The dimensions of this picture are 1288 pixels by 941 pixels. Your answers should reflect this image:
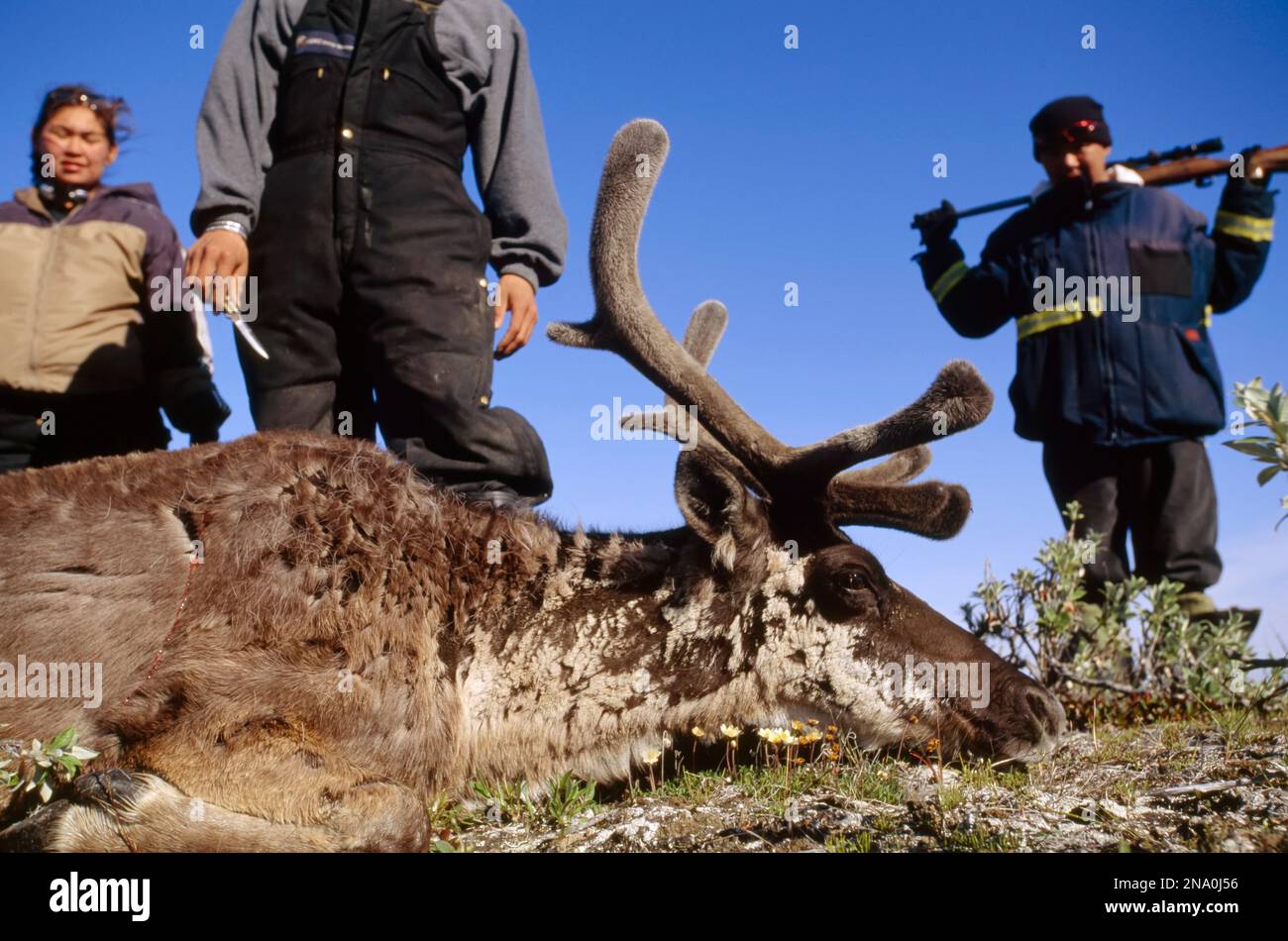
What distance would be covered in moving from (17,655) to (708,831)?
239 cm

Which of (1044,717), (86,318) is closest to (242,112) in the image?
(86,318)

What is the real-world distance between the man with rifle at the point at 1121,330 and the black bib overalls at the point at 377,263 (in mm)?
3735

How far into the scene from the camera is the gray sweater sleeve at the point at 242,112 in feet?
14.6

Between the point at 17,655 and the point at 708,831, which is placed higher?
the point at 17,655

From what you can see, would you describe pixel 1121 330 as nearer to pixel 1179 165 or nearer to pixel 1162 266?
pixel 1162 266

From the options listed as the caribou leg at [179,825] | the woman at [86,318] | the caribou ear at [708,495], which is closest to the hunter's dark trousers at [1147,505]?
the caribou ear at [708,495]

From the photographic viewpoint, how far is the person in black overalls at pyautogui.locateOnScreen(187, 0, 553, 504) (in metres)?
4.36

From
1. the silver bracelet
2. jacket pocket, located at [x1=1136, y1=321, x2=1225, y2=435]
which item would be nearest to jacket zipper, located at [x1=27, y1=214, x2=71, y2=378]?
the silver bracelet

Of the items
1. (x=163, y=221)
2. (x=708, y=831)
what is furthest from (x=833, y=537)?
(x=163, y=221)

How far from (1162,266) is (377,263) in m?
5.06

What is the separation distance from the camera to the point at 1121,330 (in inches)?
243
